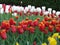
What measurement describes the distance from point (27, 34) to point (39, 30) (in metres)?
0.23

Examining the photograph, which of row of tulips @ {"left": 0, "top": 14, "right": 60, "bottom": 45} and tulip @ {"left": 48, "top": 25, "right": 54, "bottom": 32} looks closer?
row of tulips @ {"left": 0, "top": 14, "right": 60, "bottom": 45}

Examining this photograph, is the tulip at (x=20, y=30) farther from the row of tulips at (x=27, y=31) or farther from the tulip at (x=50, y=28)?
the tulip at (x=50, y=28)

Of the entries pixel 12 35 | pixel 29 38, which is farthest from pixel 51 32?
pixel 12 35

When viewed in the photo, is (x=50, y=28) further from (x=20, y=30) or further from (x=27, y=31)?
(x=20, y=30)

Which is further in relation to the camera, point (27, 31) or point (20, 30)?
point (27, 31)

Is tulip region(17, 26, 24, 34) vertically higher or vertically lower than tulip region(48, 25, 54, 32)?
higher

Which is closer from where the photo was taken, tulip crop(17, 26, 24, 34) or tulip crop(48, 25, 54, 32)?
tulip crop(17, 26, 24, 34)

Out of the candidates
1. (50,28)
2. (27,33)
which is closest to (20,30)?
(27,33)

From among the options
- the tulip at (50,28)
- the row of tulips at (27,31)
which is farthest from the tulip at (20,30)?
the tulip at (50,28)

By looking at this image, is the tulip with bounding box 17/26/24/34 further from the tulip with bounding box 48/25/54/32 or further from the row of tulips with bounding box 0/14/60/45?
the tulip with bounding box 48/25/54/32

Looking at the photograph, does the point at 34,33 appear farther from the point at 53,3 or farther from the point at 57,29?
the point at 53,3

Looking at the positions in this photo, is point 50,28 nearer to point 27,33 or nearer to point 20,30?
point 27,33

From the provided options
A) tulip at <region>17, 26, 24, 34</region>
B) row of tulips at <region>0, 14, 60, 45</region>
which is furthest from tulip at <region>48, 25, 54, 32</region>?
tulip at <region>17, 26, 24, 34</region>

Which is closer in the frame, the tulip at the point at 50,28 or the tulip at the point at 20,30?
A: the tulip at the point at 20,30
